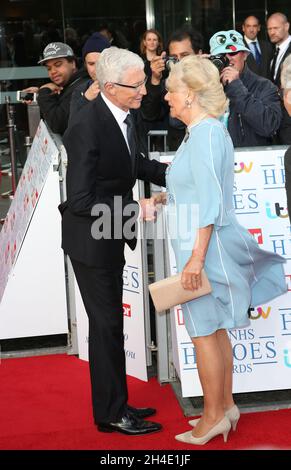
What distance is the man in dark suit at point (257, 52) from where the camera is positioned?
25.5 ft

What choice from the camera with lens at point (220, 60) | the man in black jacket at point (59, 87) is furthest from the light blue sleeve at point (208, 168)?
the man in black jacket at point (59, 87)

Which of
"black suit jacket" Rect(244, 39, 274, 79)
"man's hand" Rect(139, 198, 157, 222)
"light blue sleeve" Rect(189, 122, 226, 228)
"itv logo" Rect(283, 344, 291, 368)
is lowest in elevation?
"itv logo" Rect(283, 344, 291, 368)

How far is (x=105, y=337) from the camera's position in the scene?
3713 millimetres

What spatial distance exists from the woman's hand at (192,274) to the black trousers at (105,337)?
1.38ft

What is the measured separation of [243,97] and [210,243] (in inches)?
53.5

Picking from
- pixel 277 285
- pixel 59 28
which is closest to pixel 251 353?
pixel 277 285

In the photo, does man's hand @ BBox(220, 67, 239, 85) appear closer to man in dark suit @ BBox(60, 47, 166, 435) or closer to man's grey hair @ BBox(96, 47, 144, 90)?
man in dark suit @ BBox(60, 47, 166, 435)

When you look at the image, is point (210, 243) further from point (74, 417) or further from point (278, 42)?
point (278, 42)

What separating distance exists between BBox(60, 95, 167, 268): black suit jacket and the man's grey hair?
0.13 metres

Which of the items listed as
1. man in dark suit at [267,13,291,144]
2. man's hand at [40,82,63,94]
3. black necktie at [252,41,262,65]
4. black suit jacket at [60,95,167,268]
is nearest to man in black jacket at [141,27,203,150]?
man's hand at [40,82,63,94]

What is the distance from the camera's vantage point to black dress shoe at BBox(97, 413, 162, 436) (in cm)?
378

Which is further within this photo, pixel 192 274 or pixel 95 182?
pixel 95 182

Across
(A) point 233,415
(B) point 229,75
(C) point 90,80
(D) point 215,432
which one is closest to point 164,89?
(C) point 90,80

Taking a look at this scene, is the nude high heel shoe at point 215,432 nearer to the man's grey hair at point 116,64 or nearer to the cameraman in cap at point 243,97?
the man's grey hair at point 116,64
